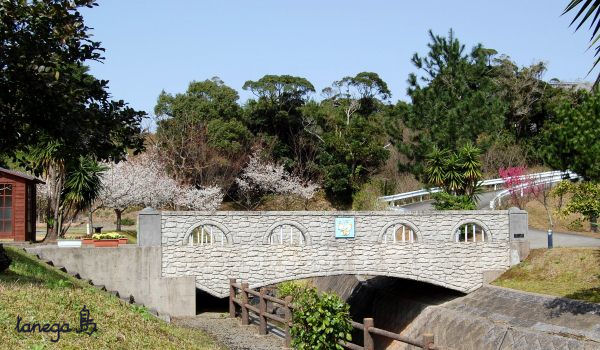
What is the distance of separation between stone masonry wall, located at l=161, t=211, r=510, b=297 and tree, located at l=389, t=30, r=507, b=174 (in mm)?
13102

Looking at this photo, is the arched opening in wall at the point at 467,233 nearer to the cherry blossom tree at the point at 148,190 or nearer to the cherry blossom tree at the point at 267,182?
the cherry blossom tree at the point at 148,190

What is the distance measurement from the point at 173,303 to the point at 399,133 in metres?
23.0

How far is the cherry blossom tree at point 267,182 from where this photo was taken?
53.9 meters

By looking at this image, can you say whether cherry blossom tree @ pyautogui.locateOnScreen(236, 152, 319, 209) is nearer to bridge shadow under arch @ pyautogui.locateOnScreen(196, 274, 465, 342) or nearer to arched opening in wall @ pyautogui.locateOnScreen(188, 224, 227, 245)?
arched opening in wall @ pyautogui.locateOnScreen(188, 224, 227, 245)

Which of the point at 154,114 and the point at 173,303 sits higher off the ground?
the point at 154,114

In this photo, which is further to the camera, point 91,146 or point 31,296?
point 91,146

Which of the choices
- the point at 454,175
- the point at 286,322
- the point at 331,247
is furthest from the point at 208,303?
the point at 454,175

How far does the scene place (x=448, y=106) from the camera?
41250 millimetres

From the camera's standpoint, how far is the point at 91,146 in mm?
15117

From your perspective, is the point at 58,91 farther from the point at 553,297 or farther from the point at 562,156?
the point at 553,297

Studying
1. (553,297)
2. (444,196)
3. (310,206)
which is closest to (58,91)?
(553,297)

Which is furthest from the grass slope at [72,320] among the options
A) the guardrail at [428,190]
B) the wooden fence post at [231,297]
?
the guardrail at [428,190]

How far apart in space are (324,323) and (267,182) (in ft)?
131

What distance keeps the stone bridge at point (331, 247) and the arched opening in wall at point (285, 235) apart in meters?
0.09
